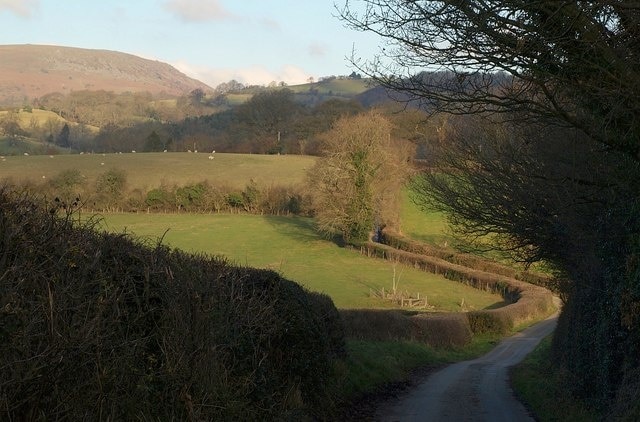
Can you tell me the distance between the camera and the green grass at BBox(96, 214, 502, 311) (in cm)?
4772

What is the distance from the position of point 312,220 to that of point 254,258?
16.7m

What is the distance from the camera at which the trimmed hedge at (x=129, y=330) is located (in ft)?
15.5

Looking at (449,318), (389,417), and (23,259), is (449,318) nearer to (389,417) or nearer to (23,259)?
(389,417)

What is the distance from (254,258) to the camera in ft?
187

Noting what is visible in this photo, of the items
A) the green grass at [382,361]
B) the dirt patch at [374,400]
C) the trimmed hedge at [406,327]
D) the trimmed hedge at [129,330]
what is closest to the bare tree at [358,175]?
the trimmed hedge at [406,327]

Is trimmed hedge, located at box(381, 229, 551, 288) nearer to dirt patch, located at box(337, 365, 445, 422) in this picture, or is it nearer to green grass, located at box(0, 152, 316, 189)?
green grass, located at box(0, 152, 316, 189)

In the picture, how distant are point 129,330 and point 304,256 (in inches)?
2198

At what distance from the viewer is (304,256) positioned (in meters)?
62.3

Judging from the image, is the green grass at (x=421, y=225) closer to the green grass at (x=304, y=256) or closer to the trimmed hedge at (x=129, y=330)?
the green grass at (x=304, y=256)

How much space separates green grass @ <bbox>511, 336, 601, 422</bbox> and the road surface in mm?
306

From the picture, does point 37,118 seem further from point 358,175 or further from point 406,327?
point 406,327

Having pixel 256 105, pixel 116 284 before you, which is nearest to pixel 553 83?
pixel 116 284

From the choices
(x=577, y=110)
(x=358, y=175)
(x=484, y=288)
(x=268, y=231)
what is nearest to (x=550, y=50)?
(x=577, y=110)

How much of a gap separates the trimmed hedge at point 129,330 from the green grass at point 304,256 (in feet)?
99.4
